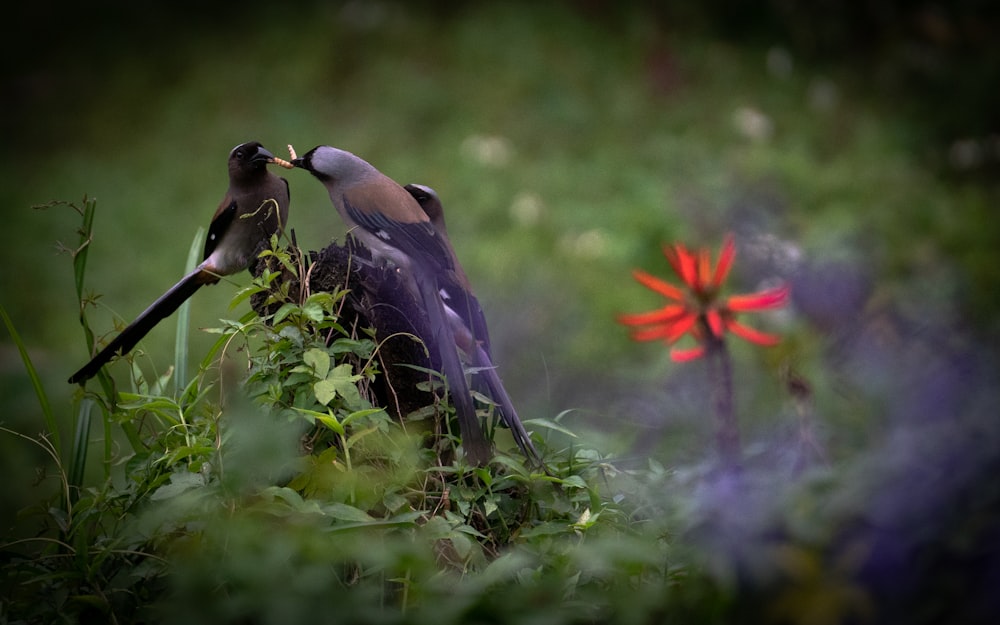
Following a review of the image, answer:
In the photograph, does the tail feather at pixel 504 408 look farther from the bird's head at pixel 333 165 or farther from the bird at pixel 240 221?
the bird at pixel 240 221

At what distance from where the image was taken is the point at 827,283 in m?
4.18

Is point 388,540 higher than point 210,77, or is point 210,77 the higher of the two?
point 210,77

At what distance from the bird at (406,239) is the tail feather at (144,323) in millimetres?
348

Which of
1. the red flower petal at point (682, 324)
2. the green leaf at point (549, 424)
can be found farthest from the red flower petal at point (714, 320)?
the green leaf at point (549, 424)

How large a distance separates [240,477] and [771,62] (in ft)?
19.2

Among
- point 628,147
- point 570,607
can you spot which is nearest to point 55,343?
point 628,147

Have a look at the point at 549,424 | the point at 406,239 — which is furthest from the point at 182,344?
the point at 549,424

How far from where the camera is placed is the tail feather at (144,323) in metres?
1.58

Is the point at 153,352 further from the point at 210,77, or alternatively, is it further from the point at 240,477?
the point at 240,477

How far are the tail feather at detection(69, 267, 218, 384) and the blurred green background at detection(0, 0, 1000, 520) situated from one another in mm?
1556

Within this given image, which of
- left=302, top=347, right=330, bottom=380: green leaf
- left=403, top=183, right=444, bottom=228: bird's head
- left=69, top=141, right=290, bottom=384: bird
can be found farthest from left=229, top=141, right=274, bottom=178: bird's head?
left=302, top=347, right=330, bottom=380: green leaf

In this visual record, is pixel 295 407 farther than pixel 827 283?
No

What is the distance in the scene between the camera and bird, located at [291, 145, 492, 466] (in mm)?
1444

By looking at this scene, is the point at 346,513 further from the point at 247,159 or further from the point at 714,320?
the point at 247,159
